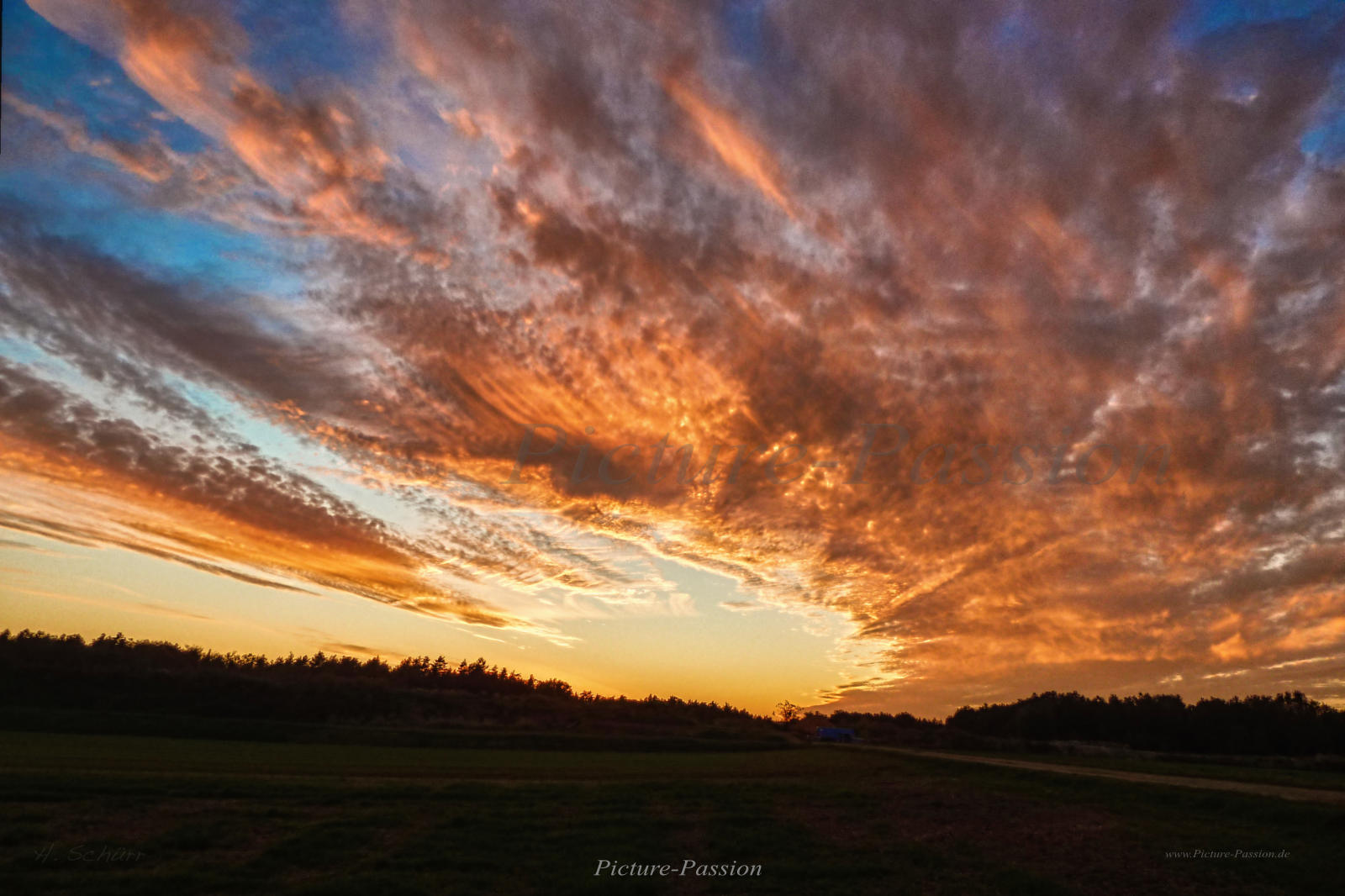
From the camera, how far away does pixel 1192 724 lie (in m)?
105

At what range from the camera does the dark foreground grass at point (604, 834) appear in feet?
51.4

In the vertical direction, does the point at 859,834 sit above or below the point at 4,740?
above

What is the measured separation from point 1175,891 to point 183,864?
924 inches

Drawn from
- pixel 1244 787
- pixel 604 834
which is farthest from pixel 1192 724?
pixel 604 834

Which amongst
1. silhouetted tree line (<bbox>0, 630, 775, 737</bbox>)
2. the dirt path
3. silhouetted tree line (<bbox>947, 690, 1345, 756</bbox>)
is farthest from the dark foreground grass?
silhouetted tree line (<bbox>947, 690, 1345, 756</bbox>)

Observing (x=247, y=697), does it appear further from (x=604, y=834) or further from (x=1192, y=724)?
(x=1192, y=724)

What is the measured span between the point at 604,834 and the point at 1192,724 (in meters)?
124

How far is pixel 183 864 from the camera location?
15.5 m

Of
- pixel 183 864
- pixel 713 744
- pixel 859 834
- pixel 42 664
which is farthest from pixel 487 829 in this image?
pixel 42 664

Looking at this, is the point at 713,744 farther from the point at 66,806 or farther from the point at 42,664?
the point at 42,664

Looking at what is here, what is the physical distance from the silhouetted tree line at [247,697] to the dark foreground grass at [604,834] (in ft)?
151

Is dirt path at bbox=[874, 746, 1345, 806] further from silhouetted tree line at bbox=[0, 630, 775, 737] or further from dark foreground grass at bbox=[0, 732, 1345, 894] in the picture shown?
silhouetted tree line at bbox=[0, 630, 775, 737]

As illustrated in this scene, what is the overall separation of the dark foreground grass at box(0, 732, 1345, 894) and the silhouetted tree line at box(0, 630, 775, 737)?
46092 millimetres

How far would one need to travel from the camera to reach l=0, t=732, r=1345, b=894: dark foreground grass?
1568 cm
